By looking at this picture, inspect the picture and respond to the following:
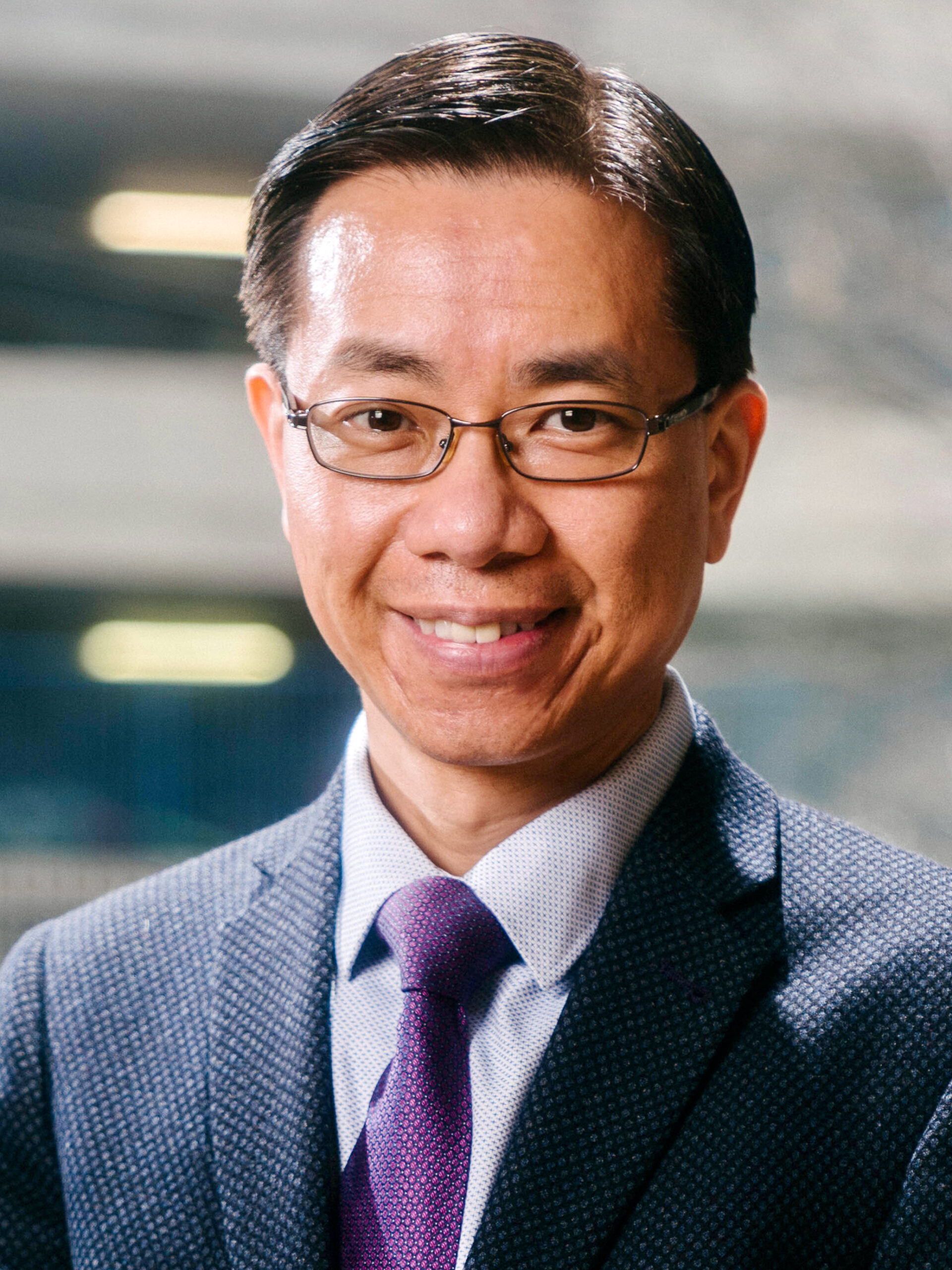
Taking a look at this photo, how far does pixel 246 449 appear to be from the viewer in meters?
4.42

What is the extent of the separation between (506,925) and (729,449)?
1.84 ft

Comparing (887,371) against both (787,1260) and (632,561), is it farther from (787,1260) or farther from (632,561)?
(787,1260)

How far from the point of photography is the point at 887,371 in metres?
3.96

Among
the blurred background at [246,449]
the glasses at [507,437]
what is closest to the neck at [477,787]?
the glasses at [507,437]

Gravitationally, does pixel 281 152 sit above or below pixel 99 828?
above

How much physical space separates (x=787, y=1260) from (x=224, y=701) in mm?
2926

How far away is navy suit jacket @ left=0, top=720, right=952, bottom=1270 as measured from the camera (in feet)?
3.40

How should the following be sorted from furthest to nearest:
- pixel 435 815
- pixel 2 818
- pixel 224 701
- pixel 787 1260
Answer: pixel 224 701 → pixel 2 818 → pixel 435 815 → pixel 787 1260

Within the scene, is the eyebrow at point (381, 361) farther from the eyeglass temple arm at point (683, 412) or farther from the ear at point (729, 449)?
the ear at point (729, 449)

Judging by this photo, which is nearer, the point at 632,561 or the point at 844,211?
the point at 632,561

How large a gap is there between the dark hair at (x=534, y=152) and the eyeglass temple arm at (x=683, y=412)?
12 millimetres

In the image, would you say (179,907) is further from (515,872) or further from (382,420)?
(382,420)

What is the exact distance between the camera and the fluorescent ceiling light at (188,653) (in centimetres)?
366

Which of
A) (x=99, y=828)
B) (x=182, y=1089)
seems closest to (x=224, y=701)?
(x=99, y=828)
